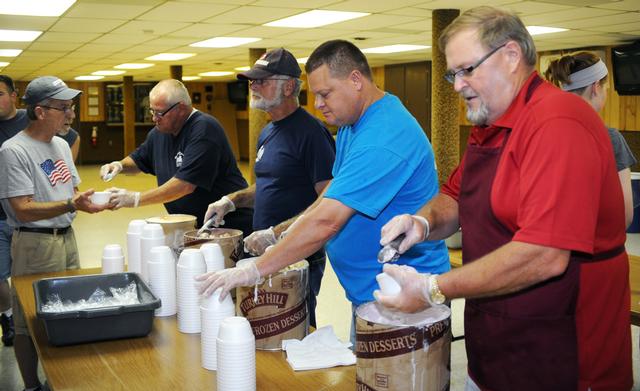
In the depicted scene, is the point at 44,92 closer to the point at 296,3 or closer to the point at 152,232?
the point at 152,232

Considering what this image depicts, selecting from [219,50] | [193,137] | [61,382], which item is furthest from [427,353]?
[219,50]

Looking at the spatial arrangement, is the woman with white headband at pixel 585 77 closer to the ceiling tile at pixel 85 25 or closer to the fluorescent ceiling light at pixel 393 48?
the ceiling tile at pixel 85 25

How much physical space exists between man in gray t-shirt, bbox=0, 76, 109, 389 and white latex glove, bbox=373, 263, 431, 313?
2052 millimetres

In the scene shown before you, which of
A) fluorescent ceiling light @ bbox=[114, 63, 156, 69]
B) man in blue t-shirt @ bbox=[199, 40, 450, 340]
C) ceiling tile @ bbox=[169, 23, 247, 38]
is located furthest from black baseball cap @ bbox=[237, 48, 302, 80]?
fluorescent ceiling light @ bbox=[114, 63, 156, 69]

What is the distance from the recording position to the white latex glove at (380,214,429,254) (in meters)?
1.65

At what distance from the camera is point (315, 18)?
277 inches

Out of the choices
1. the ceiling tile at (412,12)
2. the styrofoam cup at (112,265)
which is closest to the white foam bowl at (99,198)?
the styrofoam cup at (112,265)

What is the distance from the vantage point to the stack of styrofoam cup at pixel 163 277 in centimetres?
221

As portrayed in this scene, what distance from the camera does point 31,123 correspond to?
3.27 metres

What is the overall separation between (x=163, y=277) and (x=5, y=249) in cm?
218

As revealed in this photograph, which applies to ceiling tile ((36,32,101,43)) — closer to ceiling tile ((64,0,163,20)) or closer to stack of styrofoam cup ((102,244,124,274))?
ceiling tile ((64,0,163,20))

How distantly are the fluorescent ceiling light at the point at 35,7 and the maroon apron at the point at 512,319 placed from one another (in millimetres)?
5290

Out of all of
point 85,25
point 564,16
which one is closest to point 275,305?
point 564,16

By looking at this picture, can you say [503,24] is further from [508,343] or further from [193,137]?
[193,137]
